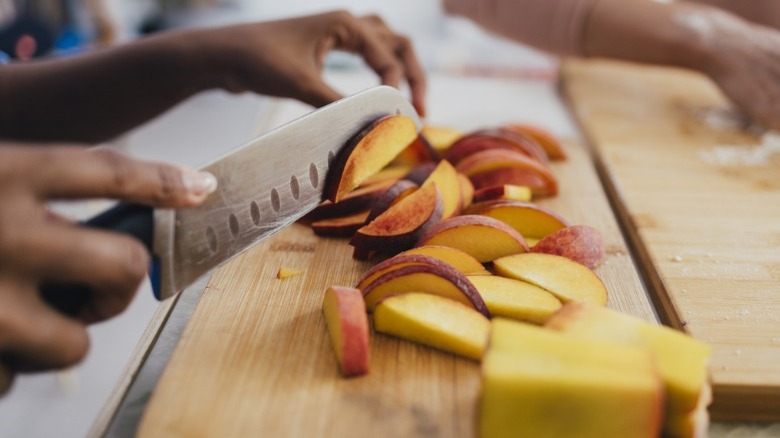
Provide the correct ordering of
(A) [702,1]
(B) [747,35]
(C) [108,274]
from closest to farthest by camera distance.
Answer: (C) [108,274], (B) [747,35], (A) [702,1]

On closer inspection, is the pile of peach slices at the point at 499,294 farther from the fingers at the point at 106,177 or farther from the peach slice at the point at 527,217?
the fingers at the point at 106,177

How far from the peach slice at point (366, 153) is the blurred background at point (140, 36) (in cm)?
61

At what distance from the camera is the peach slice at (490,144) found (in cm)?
152

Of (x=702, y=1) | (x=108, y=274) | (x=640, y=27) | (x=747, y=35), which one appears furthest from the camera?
(x=702, y=1)

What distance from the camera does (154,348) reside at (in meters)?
1.07

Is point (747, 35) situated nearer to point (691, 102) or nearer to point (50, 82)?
point (691, 102)

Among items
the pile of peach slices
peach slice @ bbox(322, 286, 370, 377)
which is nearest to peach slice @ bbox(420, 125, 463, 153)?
the pile of peach slices

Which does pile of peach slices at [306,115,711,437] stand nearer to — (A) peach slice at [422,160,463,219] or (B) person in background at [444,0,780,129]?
(A) peach slice at [422,160,463,219]

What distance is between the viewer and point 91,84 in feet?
5.12

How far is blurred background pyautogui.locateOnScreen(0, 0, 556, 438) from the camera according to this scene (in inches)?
65.7

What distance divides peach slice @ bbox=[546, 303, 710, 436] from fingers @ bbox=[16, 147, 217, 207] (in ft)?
1.69

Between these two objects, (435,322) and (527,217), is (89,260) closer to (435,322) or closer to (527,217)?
(435,322)

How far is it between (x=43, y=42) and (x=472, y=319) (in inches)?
83.5

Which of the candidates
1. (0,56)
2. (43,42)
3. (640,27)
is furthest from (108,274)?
(43,42)
